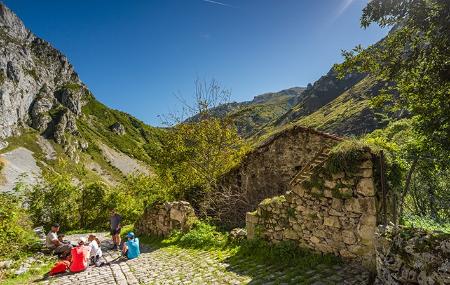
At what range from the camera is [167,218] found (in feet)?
53.2

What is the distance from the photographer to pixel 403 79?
1045 centimetres

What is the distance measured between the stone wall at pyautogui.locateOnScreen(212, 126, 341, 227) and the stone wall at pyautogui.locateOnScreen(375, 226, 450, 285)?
9934 millimetres

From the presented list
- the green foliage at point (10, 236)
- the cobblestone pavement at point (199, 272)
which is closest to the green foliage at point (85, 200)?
the green foliage at point (10, 236)

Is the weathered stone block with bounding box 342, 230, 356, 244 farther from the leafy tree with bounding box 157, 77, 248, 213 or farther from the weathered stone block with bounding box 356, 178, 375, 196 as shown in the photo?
the leafy tree with bounding box 157, 77, 248, 213

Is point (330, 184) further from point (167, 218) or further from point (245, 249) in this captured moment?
point (167, 218)

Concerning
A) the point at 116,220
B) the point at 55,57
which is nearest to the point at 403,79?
the point at 116,220

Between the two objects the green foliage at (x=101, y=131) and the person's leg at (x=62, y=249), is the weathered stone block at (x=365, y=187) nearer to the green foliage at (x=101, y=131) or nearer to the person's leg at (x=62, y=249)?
the person's leg at (x=62, y=249)

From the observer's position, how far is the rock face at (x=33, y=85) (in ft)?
380

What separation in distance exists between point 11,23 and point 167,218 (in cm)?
17250

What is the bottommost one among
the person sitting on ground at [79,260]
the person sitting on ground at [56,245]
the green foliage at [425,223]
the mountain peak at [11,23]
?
the person sitting on ground at [79,260]

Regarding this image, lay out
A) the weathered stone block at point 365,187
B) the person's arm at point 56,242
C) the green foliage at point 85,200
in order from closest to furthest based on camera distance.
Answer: the weathered stone block at point 365,187, the person's arm at point 56,242, the green foliage at point 85,200

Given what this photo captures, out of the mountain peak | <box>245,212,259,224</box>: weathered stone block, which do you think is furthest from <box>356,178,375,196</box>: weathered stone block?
the mountain peak

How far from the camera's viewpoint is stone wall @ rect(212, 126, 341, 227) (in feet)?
54.6

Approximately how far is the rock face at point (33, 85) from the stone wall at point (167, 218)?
11094cm
